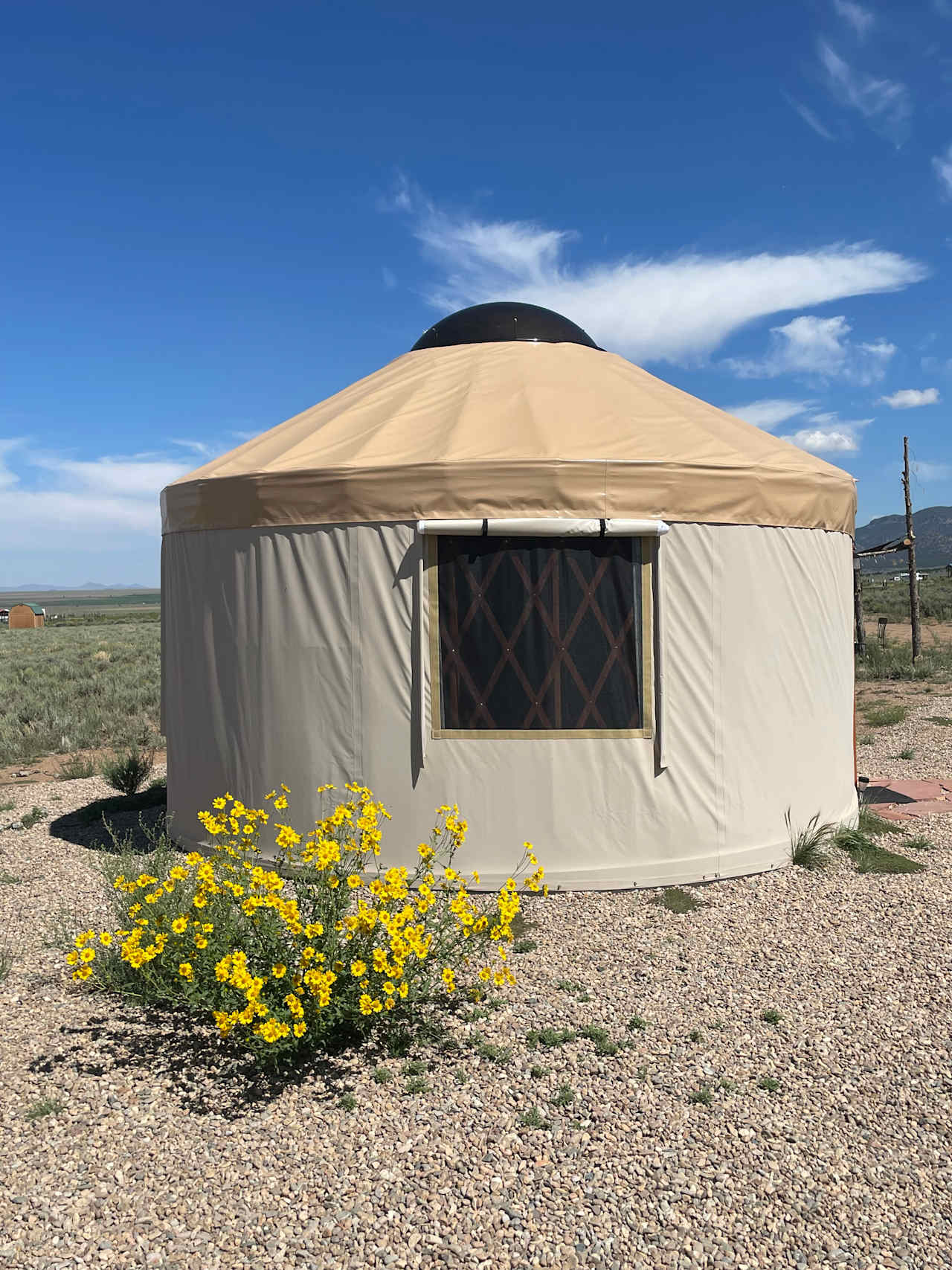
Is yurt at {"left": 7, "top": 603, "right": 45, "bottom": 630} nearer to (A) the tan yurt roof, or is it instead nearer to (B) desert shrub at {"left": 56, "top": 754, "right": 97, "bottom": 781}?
(B) desert shrub at {"left": 56, "top": 754, "right": 97, "bottom": 781}

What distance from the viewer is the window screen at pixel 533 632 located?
4.52 m

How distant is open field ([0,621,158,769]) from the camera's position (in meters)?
10.1

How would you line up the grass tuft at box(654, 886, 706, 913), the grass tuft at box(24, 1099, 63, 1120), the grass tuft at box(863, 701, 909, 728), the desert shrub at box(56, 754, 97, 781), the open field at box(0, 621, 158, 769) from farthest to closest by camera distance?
the open field at box(0, 621, 158, 769)
the grass tuft at box(863, 701, 909, 728)
the desert shrub at box(56, 754, 97, 781)
the grass tuft at box(654, 886, 706, 913)
the grass tuft at box(24, 1099, 63, 1120)

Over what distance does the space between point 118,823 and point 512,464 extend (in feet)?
12.9

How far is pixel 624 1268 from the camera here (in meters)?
2.14

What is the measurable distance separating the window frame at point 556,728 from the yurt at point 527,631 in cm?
1

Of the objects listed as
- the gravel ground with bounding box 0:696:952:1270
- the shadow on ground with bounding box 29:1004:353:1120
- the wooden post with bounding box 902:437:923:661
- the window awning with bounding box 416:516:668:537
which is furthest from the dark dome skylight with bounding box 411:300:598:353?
the wooden post with bounding box 902:437:923:661

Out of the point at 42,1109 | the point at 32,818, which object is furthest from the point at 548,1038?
the point at 32,818

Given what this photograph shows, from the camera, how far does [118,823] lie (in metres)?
6.38

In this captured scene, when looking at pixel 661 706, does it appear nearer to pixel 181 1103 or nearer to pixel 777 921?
pixel 777 921

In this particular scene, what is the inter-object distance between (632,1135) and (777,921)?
1892 mm

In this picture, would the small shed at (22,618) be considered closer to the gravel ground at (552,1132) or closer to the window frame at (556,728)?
the window frame at (556,728)

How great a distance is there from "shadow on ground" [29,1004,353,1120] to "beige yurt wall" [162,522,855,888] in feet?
5.11

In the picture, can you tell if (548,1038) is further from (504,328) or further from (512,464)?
(504,328)
